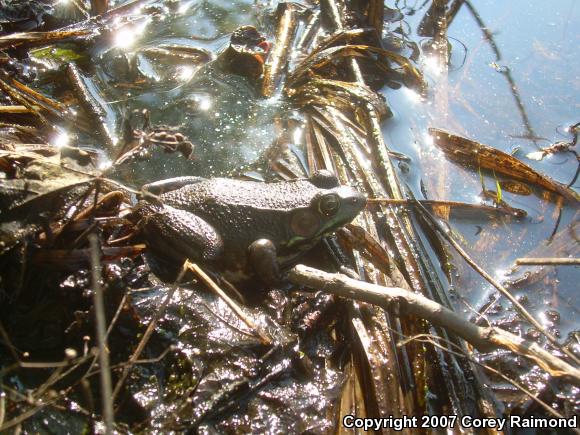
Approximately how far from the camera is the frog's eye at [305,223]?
12.7ft

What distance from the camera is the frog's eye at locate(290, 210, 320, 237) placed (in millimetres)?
3880

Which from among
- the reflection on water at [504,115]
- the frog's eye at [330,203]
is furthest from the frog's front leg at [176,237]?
the reflection on water at [504,115]

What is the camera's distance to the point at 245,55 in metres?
5.65

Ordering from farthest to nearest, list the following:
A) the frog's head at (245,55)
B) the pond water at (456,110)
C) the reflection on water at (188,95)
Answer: the frog's head at (245,55) < the reflection on water at (188,95) < the pond water at (456,110)

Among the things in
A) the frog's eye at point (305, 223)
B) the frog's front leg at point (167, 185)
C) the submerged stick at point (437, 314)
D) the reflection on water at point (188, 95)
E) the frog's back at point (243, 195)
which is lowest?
the submerged stick at point (437, 314)

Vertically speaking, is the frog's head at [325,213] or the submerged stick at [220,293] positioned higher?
the frog's head at [325,213]

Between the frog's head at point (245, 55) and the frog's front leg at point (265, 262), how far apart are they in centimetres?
270

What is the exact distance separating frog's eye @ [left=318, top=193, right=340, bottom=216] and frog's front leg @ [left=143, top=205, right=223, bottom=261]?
89 centimetres

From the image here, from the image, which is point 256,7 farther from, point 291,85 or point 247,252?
point 247,252

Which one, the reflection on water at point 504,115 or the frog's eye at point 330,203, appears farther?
the reflection on water at point 504,115

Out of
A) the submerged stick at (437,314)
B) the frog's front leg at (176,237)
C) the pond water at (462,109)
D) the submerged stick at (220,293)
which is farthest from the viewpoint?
the pond water at (462,109)

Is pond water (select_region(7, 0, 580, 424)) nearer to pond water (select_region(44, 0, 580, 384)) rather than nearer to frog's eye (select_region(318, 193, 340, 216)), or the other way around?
pond water (select_region(44, 0, 580, 384))

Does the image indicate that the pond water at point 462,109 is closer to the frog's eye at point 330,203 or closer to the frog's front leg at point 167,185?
the frog's front leg at point 167,185

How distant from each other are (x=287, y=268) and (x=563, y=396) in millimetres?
2130
